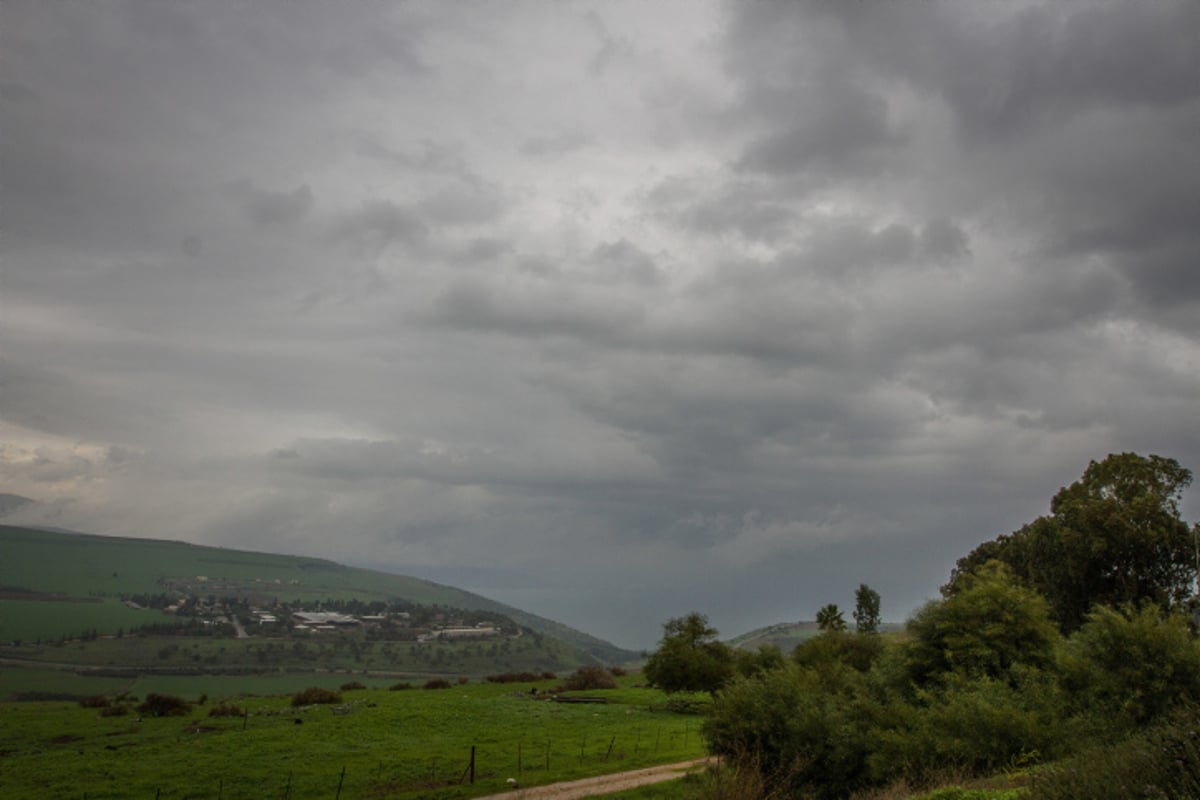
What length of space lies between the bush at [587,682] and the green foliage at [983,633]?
62405 millimetres

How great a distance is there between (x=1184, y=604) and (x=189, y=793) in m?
79.7

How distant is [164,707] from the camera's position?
243 ft

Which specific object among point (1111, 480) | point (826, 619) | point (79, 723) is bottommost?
point (79, 723)

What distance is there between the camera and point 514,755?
47.3 m

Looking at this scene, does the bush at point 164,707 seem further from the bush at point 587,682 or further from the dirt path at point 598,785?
the dirt path at point 598,785

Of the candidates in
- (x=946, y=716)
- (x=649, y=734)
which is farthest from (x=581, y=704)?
(x=946, y=716)

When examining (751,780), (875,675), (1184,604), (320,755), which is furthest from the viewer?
(1184,604)

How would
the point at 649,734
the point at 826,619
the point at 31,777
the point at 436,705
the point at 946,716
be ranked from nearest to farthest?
the point at 946,716, the point at 31,777, the point at 649,734, the point at 436,705, the point at 826,619

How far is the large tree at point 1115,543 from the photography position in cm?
6750

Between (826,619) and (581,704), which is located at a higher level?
(826,619)

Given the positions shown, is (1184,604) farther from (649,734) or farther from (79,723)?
(79,723)

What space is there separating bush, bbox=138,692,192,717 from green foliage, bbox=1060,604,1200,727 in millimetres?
77451

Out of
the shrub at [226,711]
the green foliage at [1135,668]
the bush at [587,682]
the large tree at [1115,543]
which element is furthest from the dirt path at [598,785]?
the bush at [587,682]

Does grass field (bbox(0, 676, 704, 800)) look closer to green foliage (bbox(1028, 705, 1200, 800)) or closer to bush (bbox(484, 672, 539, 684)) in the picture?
bush (bbox(484, 672, 539, 684))
